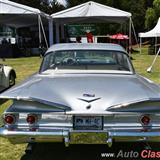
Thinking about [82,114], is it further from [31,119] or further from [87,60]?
[87,60]

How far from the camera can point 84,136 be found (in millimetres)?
4840

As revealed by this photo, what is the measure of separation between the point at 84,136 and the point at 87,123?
0.51 feet

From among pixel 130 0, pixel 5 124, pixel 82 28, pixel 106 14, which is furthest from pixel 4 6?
pixel 130 0

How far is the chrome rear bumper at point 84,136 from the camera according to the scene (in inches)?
190

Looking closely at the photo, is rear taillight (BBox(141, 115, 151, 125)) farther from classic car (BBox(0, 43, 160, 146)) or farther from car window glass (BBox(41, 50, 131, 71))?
car window glass (BBox(41, 50, 131, 71))

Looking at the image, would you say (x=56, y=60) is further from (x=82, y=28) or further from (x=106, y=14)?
(x=82, y=28)

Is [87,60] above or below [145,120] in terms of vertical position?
above

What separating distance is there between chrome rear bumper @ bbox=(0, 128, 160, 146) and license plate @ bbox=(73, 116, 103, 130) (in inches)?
2.5

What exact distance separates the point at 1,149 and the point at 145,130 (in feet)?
7.56

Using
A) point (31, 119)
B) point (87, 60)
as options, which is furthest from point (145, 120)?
point (87, 60)

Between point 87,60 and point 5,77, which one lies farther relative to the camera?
point 5,77

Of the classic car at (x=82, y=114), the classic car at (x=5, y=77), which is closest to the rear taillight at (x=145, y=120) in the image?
the classic car at (x=82, y=114)

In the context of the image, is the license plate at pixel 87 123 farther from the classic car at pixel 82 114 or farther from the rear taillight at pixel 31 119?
the rear taillight at pixel 31 119

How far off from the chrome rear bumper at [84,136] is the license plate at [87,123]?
0.06 metres
